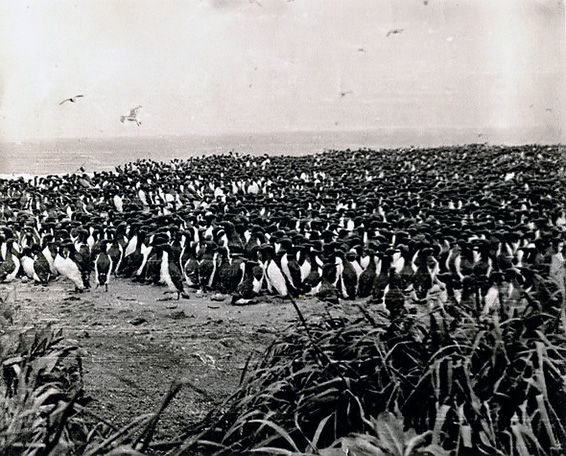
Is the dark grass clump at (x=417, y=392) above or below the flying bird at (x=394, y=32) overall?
below

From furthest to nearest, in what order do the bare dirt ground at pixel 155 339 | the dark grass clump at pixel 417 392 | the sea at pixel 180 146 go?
the sea at pixel 180 146
the bare dirt ground at pixel 155 339
the dark grass clump at pixel 417 392

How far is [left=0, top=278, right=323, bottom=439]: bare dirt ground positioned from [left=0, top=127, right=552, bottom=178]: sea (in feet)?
1.68

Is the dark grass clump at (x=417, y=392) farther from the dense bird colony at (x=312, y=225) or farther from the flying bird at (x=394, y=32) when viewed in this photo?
the flying bird at (x=394, y=32)

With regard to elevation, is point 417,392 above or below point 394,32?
below

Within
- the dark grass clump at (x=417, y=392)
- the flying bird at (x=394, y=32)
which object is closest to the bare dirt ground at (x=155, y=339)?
the dark grass clump at (x=417, y=392)

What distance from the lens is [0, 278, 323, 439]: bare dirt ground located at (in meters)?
1.69

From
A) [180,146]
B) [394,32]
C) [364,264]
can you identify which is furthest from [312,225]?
[394,32]

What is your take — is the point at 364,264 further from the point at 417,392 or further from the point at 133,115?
the point at 133,115

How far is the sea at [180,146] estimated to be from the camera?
1932mm

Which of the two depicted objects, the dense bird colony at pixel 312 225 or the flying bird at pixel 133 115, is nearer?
the dense bird colony at pixel 312 225

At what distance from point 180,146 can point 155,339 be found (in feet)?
2.51

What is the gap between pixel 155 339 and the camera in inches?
70.4

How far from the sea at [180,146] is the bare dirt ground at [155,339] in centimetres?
51

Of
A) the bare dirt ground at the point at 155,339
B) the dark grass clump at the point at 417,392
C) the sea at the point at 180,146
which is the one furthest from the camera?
the sea at the point at 180,146
